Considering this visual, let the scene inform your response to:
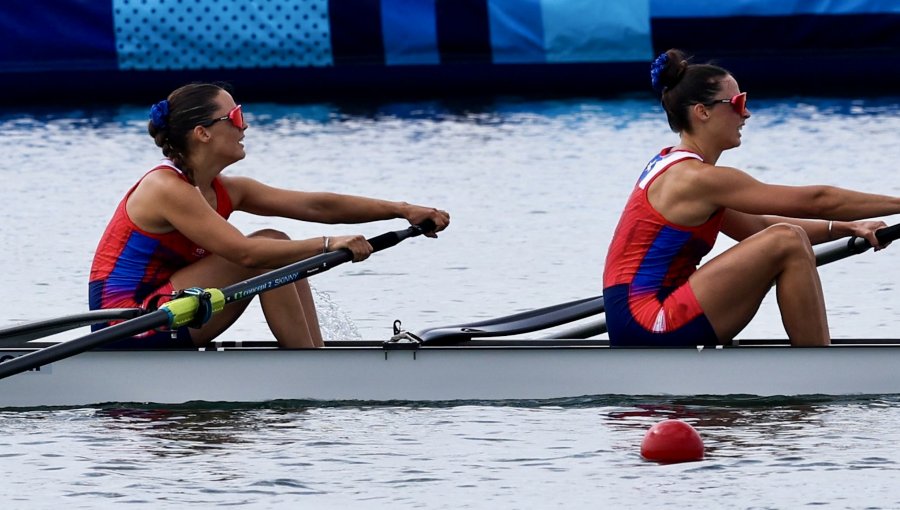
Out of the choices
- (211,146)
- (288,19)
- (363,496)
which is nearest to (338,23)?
(288,19)

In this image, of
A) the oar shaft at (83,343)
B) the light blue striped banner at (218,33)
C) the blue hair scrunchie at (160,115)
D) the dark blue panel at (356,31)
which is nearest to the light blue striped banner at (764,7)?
the dark blue panel at (356,31)

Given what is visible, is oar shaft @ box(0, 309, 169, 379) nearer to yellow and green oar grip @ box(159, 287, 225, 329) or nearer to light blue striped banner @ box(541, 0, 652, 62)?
yellow and green oar grip @ box(159, 287, 225, 329)

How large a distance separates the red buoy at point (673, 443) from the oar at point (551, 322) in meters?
1.08

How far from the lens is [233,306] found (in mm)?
7582

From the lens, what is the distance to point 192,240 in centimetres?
739

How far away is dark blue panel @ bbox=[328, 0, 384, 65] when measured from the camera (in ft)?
69.5

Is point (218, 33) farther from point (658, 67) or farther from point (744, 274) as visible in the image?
point (744, 274)

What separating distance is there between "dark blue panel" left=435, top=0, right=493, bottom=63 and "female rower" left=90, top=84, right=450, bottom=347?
44.6ft

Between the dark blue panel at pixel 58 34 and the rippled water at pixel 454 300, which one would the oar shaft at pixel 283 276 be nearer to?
the rippled water at pixel 454 300

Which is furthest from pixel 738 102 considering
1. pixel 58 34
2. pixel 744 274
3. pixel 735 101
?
pixel 58 34

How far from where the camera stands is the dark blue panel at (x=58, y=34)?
21.2 m

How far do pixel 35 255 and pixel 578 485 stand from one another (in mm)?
6692

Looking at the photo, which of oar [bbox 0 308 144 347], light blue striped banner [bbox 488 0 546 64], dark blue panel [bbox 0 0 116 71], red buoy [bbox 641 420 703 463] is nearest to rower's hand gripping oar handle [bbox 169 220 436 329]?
oar [bbox 0 308 144 347]

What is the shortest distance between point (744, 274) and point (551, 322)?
1270 millimetres
